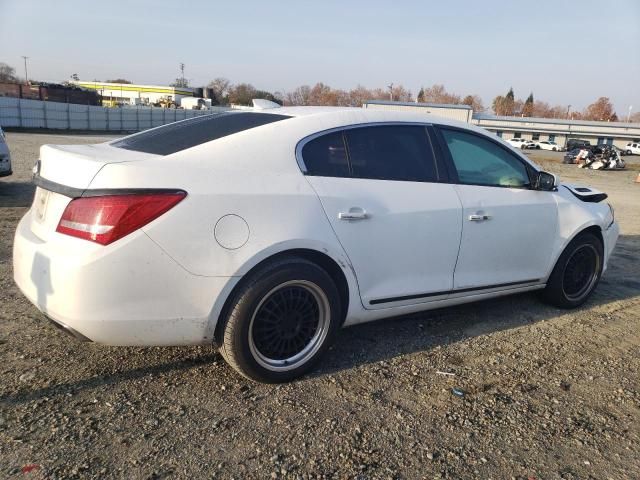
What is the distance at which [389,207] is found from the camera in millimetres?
3352

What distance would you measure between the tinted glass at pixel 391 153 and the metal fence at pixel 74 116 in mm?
31269

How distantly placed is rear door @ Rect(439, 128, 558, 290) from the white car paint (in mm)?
27

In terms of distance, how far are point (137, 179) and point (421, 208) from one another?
179 cm

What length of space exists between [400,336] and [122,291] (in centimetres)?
212

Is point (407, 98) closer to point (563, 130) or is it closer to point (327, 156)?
point (563, 130)

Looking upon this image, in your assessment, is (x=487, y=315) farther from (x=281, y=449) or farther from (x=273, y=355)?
(x=281, y=449)

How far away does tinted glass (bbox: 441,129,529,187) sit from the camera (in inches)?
153

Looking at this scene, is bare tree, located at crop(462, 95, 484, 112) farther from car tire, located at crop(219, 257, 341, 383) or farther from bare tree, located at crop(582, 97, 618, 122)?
car tire, located at crop(219, 257, 341, 383)

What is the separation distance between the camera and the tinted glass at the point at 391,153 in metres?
3.40

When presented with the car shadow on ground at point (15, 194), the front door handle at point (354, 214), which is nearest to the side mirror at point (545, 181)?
the front door handle at point (354, 214)

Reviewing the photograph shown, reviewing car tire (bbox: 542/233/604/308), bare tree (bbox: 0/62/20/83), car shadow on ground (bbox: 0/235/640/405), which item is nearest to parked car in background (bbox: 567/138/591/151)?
car tire (bbox: 542/233/604/308)

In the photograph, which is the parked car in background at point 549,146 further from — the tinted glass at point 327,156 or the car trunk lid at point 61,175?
the car trunk lid at point 61,175

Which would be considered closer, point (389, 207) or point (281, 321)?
point (281, 321)

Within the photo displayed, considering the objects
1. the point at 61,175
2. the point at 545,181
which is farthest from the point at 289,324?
the point at 545,181
